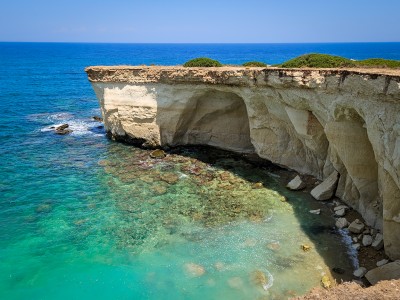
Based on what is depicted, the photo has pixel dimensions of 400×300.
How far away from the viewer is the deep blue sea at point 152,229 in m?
13.2

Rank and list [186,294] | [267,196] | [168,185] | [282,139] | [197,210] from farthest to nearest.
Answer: [282,139]
[168,185]
[267,196]
[197,210]
[186,294]

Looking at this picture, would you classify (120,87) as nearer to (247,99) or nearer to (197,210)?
(247,99)

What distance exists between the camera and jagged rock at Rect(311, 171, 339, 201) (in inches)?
743

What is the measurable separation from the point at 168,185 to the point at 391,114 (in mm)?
12896

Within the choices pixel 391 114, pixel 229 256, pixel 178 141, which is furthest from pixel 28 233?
pixel 391 114

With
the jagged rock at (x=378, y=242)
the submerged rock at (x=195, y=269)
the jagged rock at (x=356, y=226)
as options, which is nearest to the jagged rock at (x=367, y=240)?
the jagged rock at (x=378, y=242)

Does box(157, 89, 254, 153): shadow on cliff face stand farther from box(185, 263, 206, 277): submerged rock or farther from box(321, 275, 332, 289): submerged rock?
box(321, 275, 332, 289): submerged rock

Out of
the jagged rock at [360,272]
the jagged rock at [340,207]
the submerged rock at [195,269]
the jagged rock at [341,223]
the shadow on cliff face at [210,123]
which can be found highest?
the shadow on cliff face at [210,123]

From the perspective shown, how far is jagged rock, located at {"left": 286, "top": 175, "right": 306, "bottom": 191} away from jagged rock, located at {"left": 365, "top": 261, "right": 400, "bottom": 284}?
7.93 meters

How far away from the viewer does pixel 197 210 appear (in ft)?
60.3

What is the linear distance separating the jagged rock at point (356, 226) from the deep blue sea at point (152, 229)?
2.68ft

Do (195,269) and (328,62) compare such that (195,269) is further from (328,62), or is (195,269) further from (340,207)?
(328,62)

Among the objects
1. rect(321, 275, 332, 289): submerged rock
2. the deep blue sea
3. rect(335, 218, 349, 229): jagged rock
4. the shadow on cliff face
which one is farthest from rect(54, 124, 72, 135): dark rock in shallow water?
rect(321, 275, 332, 289): submerged rock

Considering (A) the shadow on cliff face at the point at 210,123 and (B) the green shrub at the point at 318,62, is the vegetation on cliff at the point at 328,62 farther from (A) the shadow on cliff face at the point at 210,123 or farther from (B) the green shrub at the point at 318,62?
(A) the shadow on cliff face at the point at 210,123
